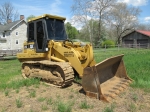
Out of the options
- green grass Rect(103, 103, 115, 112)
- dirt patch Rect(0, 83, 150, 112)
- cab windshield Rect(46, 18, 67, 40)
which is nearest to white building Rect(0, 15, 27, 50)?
cab windshield Rect(46, 18, 67, 40)

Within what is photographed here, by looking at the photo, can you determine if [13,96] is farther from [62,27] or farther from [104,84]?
[62,27]

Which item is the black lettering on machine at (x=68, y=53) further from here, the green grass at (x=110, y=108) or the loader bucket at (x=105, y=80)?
the green grass at (x=110, y=108)

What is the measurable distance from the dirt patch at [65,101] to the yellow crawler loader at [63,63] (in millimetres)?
290

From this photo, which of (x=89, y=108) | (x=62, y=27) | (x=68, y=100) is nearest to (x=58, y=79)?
(x=68, y=100)

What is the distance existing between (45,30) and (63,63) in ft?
5.80

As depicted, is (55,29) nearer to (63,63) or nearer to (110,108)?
(63,63)

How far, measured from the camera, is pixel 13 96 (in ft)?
18.6

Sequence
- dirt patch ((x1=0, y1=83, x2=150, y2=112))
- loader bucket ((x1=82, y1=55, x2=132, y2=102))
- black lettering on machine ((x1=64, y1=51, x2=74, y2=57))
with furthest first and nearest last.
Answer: black lettering on machine ((x1=64, y1=51, x2=74, y2=57)) < loader bucket ((x1=82, y1=55, x2=132, y2=102)) < dirt patch ((x1=0, y1=83, x2=150, y2=112))

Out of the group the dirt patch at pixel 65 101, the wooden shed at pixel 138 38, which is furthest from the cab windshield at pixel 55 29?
the wooden shed at pixel 138 38

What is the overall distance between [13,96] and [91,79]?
257cm

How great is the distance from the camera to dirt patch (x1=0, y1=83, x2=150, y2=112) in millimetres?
4523

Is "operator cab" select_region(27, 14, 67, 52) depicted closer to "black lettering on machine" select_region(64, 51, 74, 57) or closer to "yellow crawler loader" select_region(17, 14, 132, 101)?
"yellow crawler loader" select_region(17, 14, 132, 101)

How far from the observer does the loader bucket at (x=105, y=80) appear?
5156 millimetres

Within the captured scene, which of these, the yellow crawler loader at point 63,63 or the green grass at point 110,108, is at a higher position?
the yellow crawler loader at point 63,63
